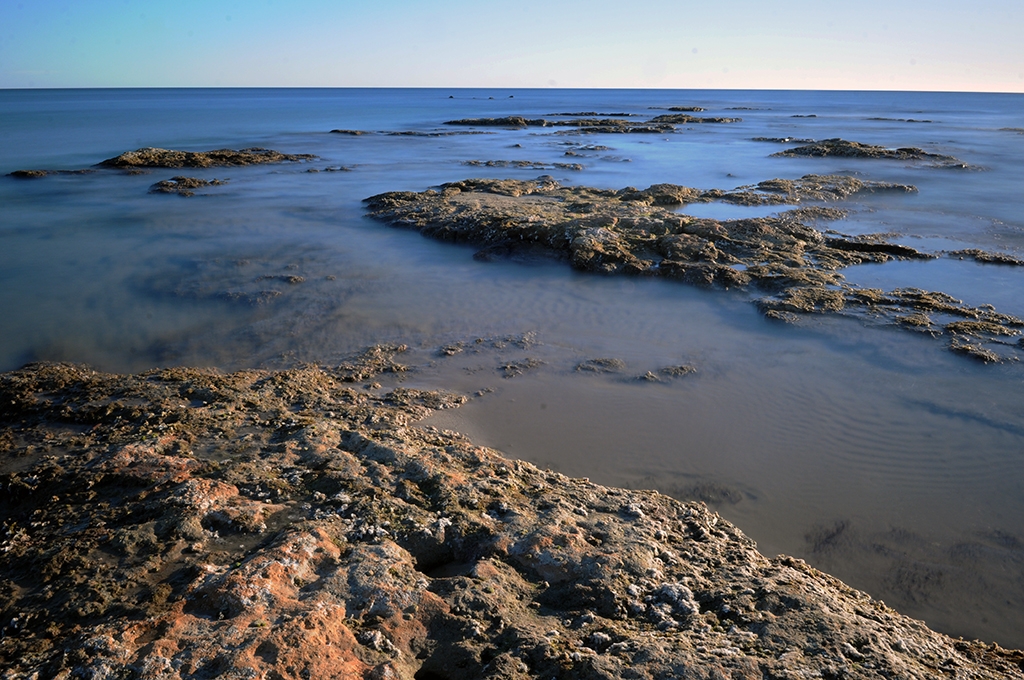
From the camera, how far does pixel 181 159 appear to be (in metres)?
22.1

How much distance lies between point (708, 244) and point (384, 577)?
27.3ft

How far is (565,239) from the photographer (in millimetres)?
10352

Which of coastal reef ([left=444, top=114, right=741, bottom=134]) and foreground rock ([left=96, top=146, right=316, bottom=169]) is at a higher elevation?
coastal reef ([left=444, top=114, right=741, bottom=134])

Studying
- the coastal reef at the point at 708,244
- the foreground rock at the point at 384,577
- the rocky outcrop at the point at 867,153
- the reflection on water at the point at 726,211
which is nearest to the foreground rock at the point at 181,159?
the coastal reef at the point at 708,244

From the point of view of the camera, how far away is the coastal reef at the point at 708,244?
303 inches

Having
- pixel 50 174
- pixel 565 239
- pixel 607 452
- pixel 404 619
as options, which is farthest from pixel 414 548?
pixel 50 174

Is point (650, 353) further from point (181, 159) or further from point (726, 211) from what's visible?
point (181, 159)

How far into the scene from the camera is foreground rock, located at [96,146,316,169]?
70.5 feet

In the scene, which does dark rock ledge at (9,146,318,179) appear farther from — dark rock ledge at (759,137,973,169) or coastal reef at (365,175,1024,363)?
dark rock ledge at (759,137,973,169)

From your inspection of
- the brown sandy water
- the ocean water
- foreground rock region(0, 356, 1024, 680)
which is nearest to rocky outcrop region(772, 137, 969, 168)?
the ocean water

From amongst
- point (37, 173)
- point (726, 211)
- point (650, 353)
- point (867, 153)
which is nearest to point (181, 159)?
point (37, 173)

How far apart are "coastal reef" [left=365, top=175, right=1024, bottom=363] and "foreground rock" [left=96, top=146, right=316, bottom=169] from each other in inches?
430

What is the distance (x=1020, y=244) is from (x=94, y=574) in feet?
46.0

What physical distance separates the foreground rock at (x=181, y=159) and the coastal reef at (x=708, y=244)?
35.8 ft
